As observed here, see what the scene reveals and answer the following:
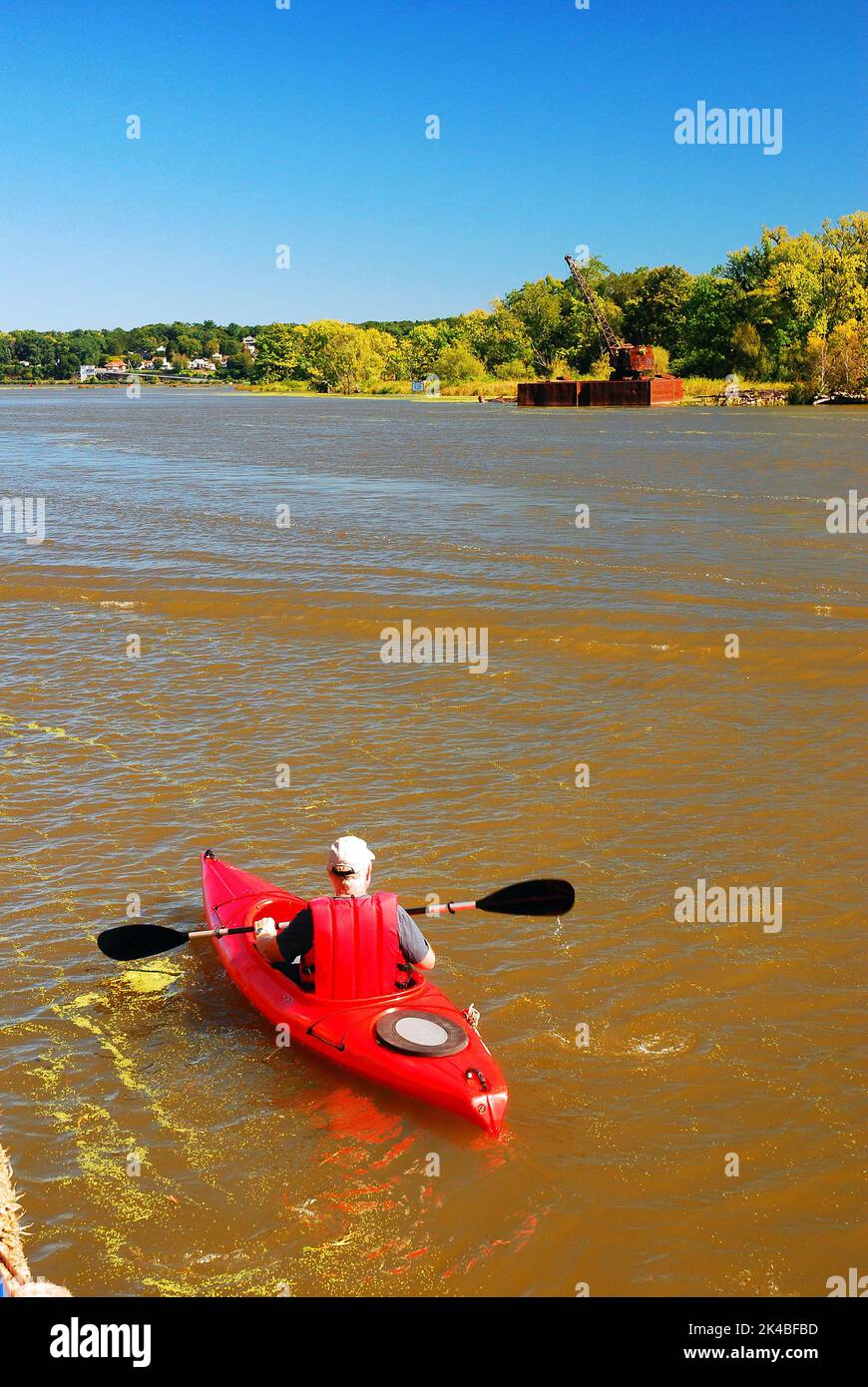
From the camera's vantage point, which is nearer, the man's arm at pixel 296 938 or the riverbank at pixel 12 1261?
the riverbank at pixel 12 1261

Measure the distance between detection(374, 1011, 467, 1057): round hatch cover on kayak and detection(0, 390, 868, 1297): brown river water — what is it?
0.35 meters

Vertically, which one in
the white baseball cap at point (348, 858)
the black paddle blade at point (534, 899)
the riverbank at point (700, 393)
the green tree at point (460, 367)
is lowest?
the black paddle blade at point (534, 899)

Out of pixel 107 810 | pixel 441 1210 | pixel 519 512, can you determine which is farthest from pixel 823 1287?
pixel 519 512

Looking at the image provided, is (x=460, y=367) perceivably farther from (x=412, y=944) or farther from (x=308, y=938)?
(x=412, y=944)

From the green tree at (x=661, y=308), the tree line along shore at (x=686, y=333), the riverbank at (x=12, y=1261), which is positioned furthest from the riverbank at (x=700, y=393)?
the riverbank at (x=12, y=1261)

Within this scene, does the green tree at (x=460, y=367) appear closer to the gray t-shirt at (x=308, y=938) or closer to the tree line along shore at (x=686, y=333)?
the tree line along shore at (x=686, y=333)

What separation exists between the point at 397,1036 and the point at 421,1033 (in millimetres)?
124

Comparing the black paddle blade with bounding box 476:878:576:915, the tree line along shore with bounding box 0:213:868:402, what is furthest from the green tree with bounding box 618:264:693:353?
the black paddle blade with bounding box 476:878:576:915

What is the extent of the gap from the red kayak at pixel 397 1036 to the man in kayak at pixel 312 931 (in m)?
0.10

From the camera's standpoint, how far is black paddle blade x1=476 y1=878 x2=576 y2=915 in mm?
6668

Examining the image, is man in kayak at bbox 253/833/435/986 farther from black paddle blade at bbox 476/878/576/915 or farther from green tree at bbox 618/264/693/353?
green tree at bbox 618/264/693/353

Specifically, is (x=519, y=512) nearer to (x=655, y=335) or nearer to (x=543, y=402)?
(x=543, y=402)

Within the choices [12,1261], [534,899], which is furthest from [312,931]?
[12,1261]

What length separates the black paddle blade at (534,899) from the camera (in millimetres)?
6668
